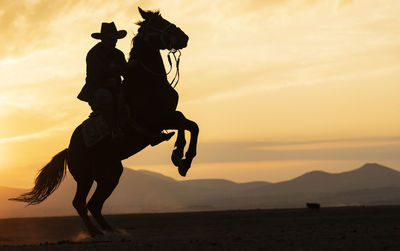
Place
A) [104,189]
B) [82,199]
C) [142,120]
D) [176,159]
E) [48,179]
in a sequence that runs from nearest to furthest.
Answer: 1. [142,120]
2. [176,159]
3. [104,189]
4. [82,199]
5. [48,179]

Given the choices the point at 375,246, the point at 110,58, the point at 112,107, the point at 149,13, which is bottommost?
the point at 375,246

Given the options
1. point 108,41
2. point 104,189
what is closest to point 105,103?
point 108,41

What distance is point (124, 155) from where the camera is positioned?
13945 millimetres

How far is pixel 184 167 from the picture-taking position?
1345 cm

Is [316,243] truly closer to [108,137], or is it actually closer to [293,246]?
[293,246]

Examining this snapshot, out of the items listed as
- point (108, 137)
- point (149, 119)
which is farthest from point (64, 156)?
point (149, 119)

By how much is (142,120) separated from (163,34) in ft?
5.93

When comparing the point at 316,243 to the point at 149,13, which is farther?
the point at 149,13

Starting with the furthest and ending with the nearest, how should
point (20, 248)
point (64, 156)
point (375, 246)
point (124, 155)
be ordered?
point (64, 156), point (124, 155), point (20, 248), point (375, 246)

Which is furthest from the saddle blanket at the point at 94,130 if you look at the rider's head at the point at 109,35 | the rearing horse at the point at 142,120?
the rider's head at the point at 109,35

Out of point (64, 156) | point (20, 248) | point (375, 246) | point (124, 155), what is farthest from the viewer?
point (64, 156)

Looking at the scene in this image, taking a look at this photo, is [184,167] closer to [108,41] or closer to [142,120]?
[142,120]

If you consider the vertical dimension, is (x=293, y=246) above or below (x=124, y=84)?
below

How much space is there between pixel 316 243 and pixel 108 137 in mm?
4794
